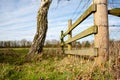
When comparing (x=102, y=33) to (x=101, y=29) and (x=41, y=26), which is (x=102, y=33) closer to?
(x=101, y=29)

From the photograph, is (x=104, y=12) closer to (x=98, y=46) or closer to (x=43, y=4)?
(x=98, y=46)

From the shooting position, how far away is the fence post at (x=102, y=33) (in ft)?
14.7

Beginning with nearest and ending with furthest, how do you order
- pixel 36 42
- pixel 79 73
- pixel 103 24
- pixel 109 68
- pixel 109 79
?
pixel 109 79 < pixel 109 68 < pixel 79 73 < pixel 103 24 < pixel 36 42

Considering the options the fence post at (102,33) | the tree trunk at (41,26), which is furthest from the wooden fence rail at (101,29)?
the tree trunk at (41,26)

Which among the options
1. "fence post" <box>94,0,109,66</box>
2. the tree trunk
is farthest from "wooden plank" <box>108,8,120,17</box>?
the tree trunk

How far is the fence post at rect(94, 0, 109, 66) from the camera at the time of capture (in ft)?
14.7

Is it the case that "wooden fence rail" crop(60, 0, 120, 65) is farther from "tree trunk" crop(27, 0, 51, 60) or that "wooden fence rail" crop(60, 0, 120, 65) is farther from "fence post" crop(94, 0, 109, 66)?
"tree trunk" crop(27, 0, 51, 60)

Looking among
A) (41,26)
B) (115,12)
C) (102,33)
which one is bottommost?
(102,33)

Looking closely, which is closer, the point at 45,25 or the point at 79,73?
the point at 79,73

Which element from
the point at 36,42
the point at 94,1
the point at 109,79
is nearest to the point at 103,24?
the point at 94,1

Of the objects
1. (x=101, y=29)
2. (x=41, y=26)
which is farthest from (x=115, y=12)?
(x=41, y=26)

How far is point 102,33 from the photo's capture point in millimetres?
4523

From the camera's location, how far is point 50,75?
4.59m

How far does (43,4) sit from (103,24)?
6357mm
